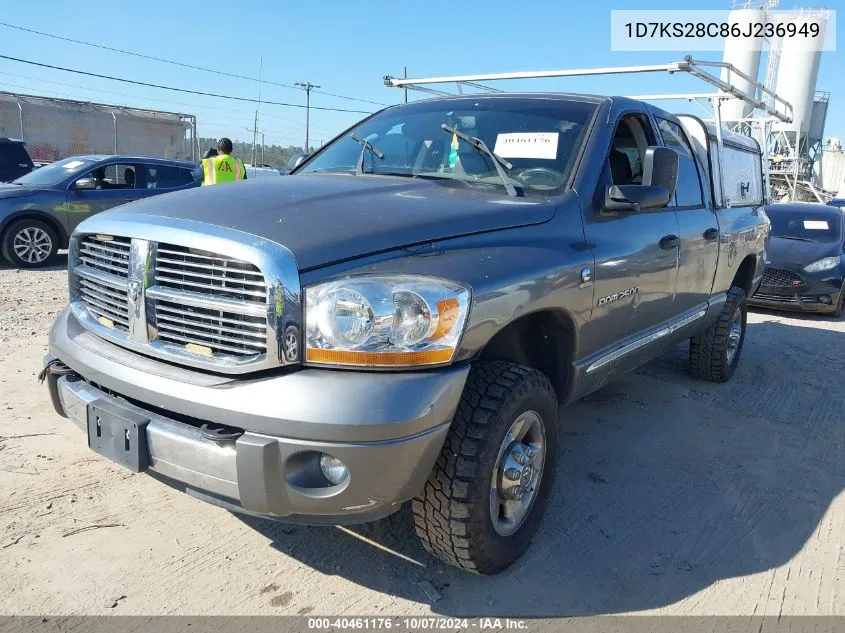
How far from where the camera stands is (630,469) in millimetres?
3561

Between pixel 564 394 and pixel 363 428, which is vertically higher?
pixel 363 428

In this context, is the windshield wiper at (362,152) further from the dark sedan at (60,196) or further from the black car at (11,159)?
the black car at (11,159)

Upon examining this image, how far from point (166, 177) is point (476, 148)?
8.12 m

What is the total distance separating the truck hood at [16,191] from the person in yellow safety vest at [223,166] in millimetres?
2438

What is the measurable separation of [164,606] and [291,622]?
45 centimetres

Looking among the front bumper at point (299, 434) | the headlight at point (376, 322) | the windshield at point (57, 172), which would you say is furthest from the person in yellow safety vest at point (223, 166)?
the headlight at point (376, 322)

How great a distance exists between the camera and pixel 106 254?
2.49 metres

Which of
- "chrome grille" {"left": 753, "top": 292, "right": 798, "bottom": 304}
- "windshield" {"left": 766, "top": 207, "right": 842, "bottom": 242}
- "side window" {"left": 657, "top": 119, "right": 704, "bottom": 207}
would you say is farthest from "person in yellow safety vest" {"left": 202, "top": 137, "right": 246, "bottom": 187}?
"windshield" {"left": 766, "top": 207, "right": 842, "bottom": 242}

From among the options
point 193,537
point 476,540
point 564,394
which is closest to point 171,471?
point 193,537

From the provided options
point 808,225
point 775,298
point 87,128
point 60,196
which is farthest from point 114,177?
point 87,128

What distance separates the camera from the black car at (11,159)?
1151cm

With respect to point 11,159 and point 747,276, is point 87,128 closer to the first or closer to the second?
point 11,159

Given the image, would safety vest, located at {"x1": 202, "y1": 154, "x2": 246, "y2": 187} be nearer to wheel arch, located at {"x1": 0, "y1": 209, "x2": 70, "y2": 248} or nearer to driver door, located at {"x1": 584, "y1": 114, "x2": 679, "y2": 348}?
wheel arch, located at {"x1": 0, "y1": 209, "x2": 70, "y2": 248}

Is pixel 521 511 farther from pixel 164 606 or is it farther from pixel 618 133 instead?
pixel 618 133
